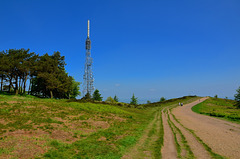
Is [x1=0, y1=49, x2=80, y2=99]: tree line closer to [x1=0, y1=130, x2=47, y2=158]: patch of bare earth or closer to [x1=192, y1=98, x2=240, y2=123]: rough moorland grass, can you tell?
[x1=0, y1=130, x2=47, y2=158]: patch of bare earth

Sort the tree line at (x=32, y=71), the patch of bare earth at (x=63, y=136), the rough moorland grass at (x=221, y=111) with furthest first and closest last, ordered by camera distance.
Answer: the tree line at (x=32, y=71), the rough moorland grass at (x=221, y=111), the patch of bare earth at (x=63, y=136)

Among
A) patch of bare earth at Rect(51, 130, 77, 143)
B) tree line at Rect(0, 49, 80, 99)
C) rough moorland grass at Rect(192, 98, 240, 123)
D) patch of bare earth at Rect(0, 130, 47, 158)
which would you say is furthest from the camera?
tree line at Rect(0, 49, 80, 99)

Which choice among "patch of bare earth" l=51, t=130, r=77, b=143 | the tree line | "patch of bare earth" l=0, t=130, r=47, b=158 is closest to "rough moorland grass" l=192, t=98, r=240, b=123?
"patch of bare earth" l=51, t=130, r=77, b=143

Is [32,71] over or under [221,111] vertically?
over

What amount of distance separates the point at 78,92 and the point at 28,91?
2426 centimetres

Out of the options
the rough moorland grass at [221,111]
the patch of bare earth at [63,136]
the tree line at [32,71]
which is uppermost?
the tree line at [32,71]

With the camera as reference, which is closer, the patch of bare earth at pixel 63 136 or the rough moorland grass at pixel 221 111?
the patch of bare earth at pixel 63 136

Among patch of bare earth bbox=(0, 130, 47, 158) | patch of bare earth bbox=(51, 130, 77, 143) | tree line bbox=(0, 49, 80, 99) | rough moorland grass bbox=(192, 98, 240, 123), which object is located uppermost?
tree line bbox=(0, 49, 80, 99)

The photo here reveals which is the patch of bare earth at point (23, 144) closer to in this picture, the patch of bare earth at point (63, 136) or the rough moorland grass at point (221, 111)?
the patch of bare earth at point (63, 136)

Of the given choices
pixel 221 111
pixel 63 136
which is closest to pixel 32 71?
pixel 63 136

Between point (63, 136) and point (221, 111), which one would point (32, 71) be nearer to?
point (63, 136)

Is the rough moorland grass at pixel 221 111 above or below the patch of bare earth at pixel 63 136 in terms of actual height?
below

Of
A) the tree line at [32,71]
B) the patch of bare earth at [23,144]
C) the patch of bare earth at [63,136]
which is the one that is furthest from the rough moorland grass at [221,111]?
the tree line at [32,71]

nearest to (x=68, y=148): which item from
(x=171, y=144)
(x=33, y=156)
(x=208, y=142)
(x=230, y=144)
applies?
(x=33, y=156)
